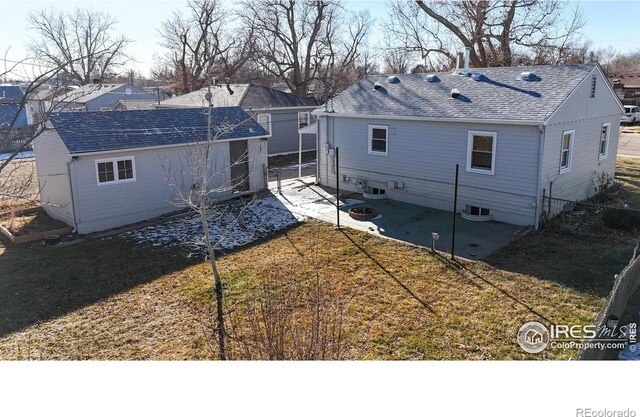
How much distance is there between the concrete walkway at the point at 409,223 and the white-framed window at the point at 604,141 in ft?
18.4

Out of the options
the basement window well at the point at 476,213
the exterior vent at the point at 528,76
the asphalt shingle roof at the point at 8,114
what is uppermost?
the exterior vent at the point at 528,76

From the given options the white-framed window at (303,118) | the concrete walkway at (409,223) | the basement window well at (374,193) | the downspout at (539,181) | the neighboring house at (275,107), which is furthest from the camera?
the white-framed window at (303,118)

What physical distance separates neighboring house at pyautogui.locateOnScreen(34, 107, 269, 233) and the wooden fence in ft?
29.5

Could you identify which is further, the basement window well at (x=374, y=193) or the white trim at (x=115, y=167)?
the basement window well at (x=374, y=193)

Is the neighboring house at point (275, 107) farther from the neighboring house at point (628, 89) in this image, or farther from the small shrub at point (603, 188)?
the neighboring house at point (628, 89)

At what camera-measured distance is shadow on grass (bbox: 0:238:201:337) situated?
8.71 metres

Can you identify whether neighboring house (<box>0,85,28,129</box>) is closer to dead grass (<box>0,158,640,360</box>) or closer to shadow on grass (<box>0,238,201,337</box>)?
shadow on grass (<box>0,238,201,337</box>)

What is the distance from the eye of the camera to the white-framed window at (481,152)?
1291 centimetres

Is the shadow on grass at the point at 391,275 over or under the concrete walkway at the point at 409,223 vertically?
under

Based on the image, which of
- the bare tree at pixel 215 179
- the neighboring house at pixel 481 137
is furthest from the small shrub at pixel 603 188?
the bare tree at pixel 215 179
